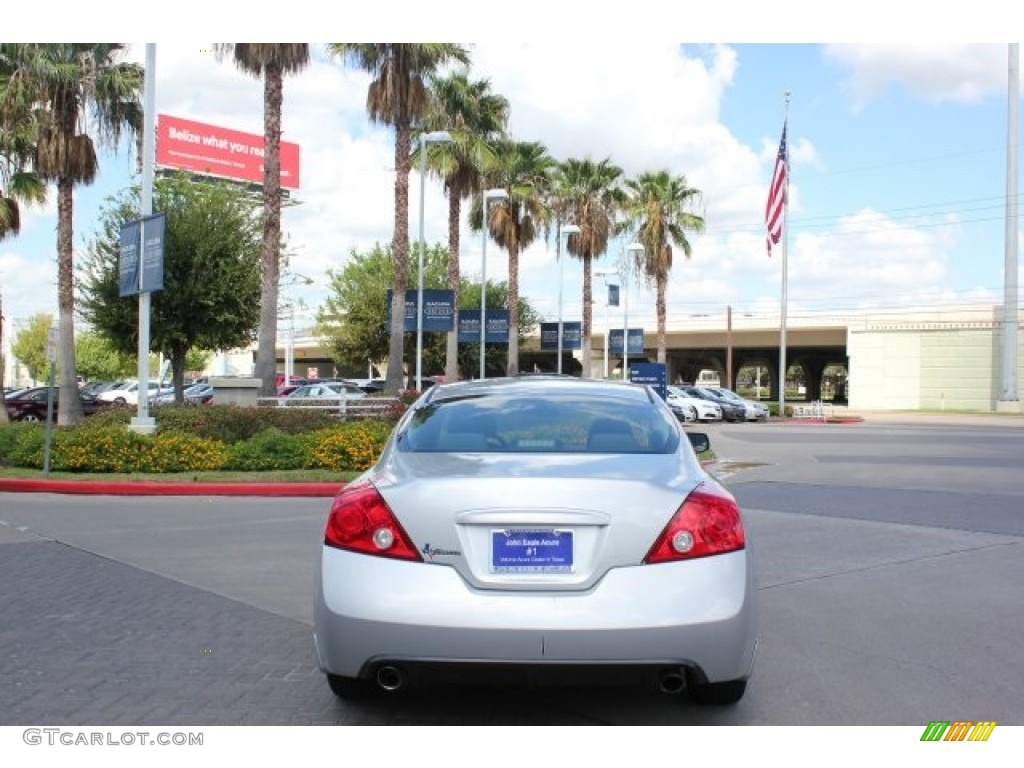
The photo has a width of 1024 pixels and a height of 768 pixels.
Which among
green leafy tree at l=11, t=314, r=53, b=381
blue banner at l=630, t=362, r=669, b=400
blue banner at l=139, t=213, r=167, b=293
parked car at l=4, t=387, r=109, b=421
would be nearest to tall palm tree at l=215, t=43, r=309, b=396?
blue banner at l=139, t=213, r=167, b=293

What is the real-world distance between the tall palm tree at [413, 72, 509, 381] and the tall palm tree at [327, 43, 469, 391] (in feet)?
16.0

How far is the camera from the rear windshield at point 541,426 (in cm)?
491

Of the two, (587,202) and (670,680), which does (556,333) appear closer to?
(587,202)

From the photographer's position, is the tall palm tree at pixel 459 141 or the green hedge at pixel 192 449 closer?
the green hedge at pixel 192 449

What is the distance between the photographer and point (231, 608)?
6969 mm

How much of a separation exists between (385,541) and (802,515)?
8.72 m

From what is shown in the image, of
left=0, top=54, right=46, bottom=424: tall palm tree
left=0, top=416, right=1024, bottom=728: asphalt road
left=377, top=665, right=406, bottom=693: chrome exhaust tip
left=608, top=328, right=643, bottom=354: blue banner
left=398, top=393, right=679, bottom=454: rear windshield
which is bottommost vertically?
left=0, top=416, right=1024, bottom=728: asphalt road

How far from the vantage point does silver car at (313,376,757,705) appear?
3908 millimetres

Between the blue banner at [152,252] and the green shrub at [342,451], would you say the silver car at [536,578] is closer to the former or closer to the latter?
the green shrub at [342,451]

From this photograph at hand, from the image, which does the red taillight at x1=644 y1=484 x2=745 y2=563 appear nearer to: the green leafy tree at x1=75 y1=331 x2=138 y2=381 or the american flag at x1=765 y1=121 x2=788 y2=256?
the american flag at x1=765 y1=121 x2=788 y2=256

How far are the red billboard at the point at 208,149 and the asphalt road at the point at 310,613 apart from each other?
7924cm

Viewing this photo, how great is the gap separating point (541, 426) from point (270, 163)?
61.1 feet

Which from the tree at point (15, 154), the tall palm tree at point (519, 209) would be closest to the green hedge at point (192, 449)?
the tree at point (15, 154)

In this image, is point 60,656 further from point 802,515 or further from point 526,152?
point 526,152
